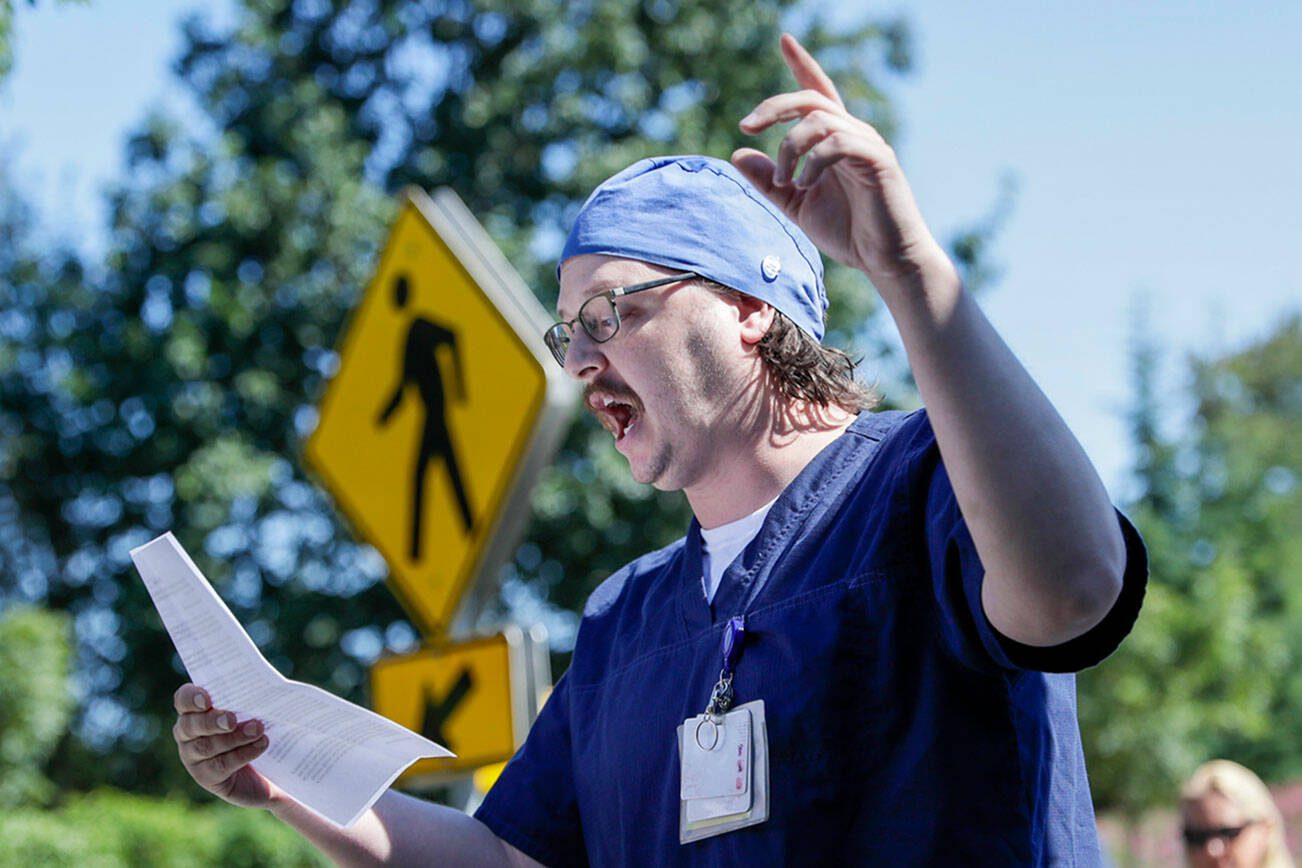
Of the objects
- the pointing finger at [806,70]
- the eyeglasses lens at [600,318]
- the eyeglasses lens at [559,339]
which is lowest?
the eyeglasses lens at [559,339]

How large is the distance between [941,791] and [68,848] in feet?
31.4

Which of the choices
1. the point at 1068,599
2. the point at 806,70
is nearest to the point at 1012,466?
the point at 1068,599

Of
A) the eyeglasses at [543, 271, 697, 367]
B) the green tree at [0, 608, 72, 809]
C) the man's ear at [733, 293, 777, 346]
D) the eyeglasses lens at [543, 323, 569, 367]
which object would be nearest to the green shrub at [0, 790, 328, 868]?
the green tree at [0, 608, 72, 809]

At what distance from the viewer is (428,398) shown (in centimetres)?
434

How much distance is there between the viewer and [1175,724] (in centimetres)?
2045

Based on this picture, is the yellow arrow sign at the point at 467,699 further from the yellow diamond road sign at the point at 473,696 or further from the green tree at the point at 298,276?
the green tree at the point at 298,276

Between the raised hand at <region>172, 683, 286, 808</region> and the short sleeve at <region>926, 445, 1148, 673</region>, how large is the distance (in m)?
0.96

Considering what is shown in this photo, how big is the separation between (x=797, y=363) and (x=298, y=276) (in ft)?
42.7

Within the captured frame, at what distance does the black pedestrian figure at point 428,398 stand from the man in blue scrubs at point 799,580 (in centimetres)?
190

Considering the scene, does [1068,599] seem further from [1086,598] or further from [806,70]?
[806,70]

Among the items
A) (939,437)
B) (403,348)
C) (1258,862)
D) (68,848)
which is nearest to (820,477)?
(939,437)

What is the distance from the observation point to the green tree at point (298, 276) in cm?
1423

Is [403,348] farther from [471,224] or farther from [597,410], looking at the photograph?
[597,410]

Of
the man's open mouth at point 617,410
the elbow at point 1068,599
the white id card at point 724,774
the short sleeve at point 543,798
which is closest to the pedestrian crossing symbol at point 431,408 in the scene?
the short sleeve at point 543,798
